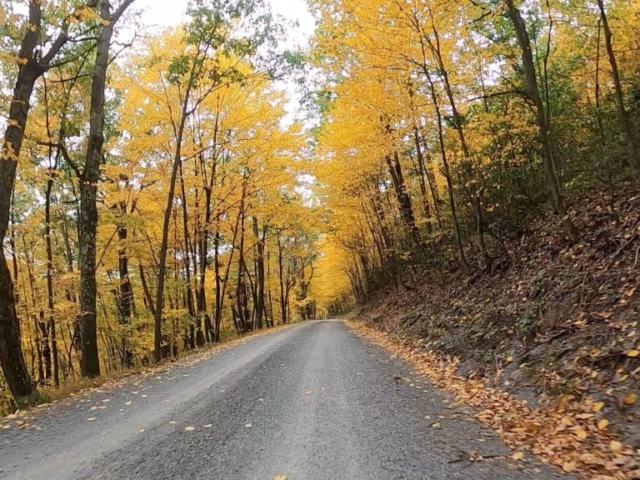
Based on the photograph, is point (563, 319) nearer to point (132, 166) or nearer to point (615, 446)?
point (615, 446)

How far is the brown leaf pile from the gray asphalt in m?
0.21

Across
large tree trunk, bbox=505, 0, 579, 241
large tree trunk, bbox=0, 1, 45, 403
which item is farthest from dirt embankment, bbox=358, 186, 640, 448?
large tree trunk, bbox=0, 1, 45, 403

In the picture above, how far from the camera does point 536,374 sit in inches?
198

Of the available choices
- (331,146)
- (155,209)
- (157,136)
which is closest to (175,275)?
(155,209)

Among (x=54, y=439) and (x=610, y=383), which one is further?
(x=54, y=439)

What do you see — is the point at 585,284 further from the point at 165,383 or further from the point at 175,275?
the point at 175,275

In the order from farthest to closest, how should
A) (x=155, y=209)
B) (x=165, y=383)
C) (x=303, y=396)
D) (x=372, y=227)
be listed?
(x=372, y=227), (x=155, y=209), (x=165, y=383), (x=303, y=396)

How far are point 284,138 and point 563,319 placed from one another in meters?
11.8

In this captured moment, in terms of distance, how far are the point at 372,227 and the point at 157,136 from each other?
32.8ft

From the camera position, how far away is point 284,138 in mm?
15672

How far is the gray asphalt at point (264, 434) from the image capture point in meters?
3.46

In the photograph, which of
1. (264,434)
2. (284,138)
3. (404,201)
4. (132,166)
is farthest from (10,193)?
(404,201)

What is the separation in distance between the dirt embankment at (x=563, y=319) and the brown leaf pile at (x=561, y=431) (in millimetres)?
105

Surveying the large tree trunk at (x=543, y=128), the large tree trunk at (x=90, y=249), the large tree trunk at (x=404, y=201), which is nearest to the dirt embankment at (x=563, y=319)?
the large tree trunk at (x=543, y=128)
